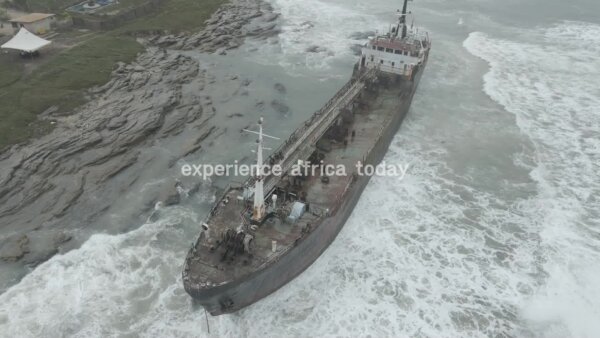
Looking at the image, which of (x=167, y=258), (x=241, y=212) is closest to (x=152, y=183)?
(x=167, y=258)

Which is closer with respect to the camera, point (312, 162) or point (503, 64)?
point (312, 162)

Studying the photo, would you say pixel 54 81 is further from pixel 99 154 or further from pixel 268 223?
pixel 268 223

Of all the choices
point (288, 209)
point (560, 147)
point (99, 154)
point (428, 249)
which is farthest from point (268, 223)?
point (560, 147)

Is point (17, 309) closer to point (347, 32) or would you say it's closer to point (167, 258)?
point (167, 258)

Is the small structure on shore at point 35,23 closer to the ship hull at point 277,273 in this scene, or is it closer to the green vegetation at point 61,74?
the green vegetation at point 61,74

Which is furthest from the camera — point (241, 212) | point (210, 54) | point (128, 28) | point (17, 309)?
point (128, 28)

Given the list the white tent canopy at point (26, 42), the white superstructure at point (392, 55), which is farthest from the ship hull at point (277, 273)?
the white tent canopy at point (26, 42)
